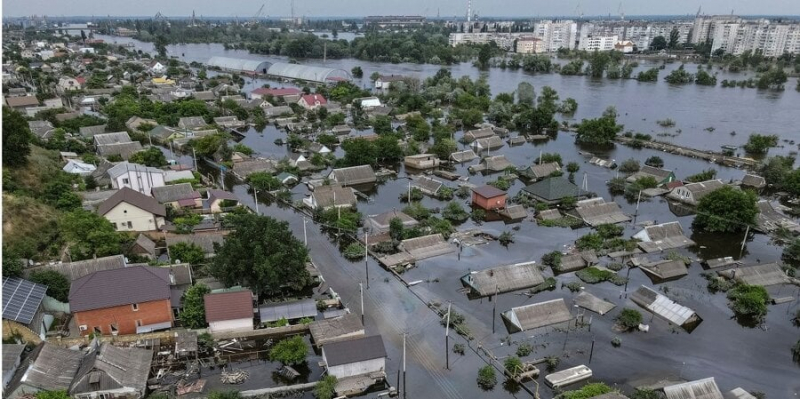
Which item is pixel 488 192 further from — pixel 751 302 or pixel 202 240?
pixel 202 240

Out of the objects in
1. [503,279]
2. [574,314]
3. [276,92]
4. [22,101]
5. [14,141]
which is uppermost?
[14,141]

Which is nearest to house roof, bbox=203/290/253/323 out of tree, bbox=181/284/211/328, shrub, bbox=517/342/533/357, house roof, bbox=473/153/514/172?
tree, bbox=181/284/211/328

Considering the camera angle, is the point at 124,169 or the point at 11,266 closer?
the point at 11,266

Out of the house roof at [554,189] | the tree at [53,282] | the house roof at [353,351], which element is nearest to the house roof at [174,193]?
the tree at [53,282]

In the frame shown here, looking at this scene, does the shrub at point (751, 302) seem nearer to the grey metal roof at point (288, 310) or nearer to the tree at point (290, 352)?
the grey metal roof at point (288, 310)

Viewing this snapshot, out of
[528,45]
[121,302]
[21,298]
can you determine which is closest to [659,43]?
[528,45]

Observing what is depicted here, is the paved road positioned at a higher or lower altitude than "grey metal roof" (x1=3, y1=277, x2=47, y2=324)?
lower

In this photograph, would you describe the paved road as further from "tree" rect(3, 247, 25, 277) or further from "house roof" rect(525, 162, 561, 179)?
"house roof" rect(525, 162, 561, 179)
